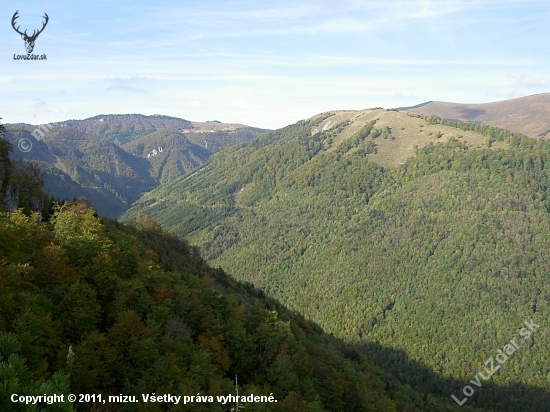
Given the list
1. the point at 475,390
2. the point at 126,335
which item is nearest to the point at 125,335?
the point at 126,335

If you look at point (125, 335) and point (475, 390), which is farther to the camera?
point (475, 390)

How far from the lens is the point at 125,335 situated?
32.8 metres

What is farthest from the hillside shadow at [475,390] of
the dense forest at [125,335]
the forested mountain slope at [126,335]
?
the forested mountain slope at [126,335]

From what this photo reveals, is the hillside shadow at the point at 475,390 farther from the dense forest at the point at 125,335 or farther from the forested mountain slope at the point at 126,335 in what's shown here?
the forested mountain slope at the point at 126,335

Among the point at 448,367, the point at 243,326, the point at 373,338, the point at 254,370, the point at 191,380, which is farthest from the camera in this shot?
the point at 373,338

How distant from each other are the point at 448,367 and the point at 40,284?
156m

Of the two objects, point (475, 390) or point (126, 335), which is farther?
point (475, 390)

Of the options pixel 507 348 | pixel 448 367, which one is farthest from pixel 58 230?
pixel 507 348

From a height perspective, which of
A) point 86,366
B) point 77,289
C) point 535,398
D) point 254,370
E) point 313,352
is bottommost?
point 535,398

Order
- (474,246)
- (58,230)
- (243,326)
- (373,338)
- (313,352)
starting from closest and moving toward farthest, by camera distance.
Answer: (58,230)
(243,326)
(313,352)
(373,338)
(474,246)

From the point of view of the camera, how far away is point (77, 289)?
33469 millimetres

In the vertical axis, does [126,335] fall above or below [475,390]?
above

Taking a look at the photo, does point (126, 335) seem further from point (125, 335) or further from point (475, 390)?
point (475, 390)

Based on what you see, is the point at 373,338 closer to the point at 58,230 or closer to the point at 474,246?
the point at 474,246
